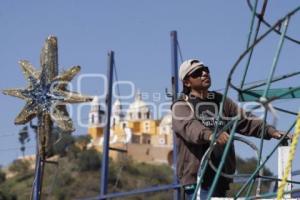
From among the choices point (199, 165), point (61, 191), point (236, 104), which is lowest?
point (61, 191)

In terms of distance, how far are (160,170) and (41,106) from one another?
207 feet

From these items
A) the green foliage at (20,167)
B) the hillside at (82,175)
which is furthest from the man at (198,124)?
the green foliage at (20,167)

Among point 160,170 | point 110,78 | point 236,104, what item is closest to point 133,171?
point 160,170

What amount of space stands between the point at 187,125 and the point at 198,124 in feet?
0.19

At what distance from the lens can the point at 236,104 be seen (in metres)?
3.67

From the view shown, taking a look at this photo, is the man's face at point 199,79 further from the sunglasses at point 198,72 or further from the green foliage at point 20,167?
the green foliage at point 20,167

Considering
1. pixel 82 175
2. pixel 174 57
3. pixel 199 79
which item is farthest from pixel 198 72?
pixel 82 175

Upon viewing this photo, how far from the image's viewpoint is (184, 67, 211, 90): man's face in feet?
11.8

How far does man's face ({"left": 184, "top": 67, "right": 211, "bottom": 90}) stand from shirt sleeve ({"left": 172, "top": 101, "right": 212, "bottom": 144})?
6.1 inches

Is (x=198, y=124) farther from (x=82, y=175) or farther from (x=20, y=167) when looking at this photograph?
(x=20, y=167)

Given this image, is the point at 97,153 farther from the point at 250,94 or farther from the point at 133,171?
the point at 250,94

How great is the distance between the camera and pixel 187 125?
3355 millimetres

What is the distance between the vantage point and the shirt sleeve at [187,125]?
10.7 feet

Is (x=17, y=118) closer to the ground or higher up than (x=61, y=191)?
higher up
